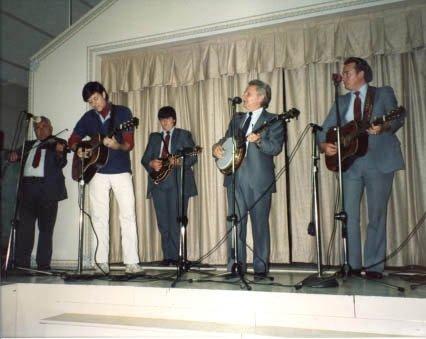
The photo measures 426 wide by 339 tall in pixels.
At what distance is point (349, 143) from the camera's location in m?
3.06

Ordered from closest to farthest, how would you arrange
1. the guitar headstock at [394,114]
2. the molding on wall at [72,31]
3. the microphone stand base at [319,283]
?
the microphone stand base at [319,283] < the guitar headstock at [394,114] < the molding on wall at [72,31]

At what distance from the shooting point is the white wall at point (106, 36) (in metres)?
4.07

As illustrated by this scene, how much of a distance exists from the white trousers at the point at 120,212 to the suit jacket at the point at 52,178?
880mm

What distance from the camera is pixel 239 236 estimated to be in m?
3.28

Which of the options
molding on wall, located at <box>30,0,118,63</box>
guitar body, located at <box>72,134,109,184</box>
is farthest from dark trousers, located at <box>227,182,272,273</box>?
molding on wall, located at <box>30,0,118,63</box>

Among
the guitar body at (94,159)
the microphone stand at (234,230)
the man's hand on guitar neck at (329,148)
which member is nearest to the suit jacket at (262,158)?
the microphone stand at (234,230)

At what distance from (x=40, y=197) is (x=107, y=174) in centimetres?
114

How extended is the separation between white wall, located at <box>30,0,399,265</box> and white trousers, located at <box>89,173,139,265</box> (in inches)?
44.2

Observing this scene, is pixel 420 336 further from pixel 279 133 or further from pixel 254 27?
pixel 254 27

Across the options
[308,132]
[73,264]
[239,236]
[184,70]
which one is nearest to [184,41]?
[184,70]

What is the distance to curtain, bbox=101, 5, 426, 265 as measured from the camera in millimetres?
3846

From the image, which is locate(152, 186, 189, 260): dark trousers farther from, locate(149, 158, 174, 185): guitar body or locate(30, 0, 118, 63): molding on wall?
locate(30, 0, 118, 63): molding on wall

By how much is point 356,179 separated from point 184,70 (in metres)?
2.48

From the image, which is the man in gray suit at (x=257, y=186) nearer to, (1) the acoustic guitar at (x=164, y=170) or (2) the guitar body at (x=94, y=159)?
(1) the acoustic guitar at (x=164, y=170)
